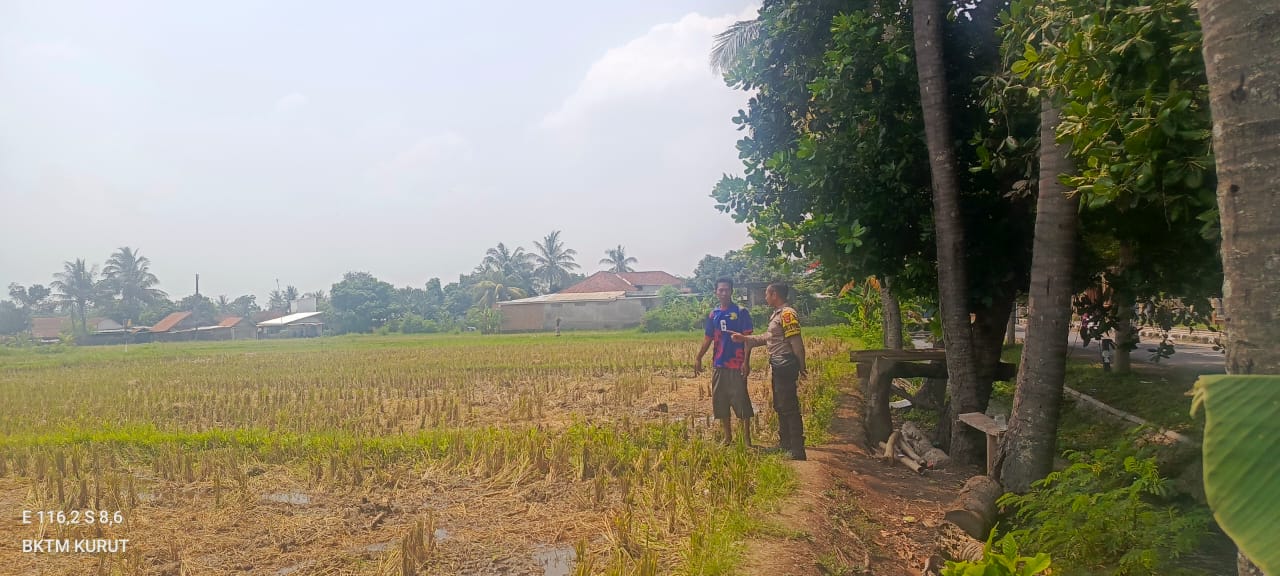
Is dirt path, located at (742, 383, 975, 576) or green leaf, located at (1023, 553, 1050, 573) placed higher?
green leaf, located at (1023, 553, 1050, 573)

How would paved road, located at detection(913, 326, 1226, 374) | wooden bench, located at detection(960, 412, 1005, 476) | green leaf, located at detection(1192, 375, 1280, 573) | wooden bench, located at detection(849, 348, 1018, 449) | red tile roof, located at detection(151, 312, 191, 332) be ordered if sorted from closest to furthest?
1. green leaf, located at detection(1192, 375, 1280, 573)
2. wooden bench, located at detection(960, 412, 1005, 476)
3. wooden bench, located at detection(849, 348, 1018, 449)
4. paved road, located at detection(913, 326, 1226, 374)
5. red tile roof, located at detection(151, 312, 191, 332)

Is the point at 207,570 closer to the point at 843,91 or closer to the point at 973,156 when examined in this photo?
the point at 843,91

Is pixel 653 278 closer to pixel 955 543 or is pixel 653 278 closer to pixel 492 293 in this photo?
pixel 492 293

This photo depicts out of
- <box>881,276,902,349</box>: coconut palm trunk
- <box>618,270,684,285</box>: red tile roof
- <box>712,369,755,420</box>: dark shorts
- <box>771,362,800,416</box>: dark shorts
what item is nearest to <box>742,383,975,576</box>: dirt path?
<box>771,362,800,416</box>: dark shorts

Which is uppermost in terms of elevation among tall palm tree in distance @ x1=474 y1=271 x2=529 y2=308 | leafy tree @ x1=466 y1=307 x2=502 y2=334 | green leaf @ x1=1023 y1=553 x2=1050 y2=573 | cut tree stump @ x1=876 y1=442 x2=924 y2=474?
tall palm tree in distance @ x1=474 y1=271 x2=529 y2=308

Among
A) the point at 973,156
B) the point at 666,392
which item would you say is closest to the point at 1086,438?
the point at 973,156

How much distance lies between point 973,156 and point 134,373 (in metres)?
19.9

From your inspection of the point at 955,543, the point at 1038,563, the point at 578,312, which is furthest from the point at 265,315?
the point at 1038,563

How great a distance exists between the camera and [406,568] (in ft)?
13.4

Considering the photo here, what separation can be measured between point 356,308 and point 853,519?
49752mm

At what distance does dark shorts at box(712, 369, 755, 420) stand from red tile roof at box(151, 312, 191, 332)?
56.1 m

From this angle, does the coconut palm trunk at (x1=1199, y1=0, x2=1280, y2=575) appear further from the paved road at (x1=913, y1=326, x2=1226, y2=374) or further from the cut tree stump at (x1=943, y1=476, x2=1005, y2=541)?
the paved road at (x1=913, y1=326, x2=1226, y2=374)

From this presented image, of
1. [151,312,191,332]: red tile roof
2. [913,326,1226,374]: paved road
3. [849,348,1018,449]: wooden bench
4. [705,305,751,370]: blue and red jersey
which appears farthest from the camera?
[151,312,191,332]: red tile roof

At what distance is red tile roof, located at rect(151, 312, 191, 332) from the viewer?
176ft
